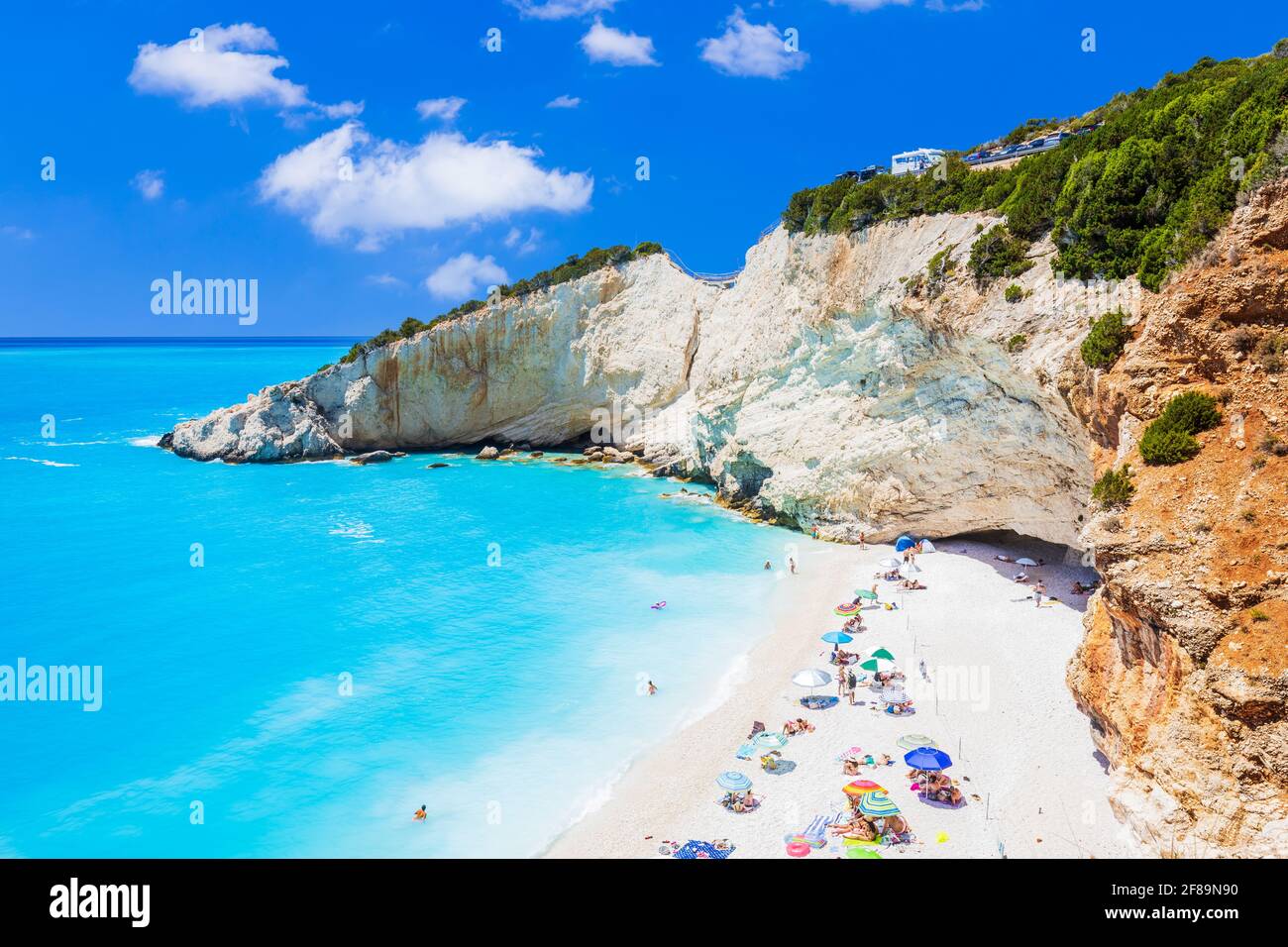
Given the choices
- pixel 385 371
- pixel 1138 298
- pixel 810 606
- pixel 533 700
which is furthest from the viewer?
pixel 385 371

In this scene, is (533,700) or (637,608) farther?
(637,608)

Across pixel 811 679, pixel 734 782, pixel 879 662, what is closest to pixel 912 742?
pixel 811 679

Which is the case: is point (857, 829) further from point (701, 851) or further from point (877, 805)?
point (701, 851)

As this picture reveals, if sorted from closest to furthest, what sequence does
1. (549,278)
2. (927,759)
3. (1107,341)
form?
1. (927,759)
2. (1107,341)
3. (549,278)

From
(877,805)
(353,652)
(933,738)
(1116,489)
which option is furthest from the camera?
(353,652)

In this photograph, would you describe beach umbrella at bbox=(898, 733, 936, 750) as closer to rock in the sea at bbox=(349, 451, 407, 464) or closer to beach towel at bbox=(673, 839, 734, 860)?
beach towel at bbox=(673, 839, 734, 860)

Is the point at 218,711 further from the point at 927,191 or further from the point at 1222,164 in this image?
the point at 927,191
